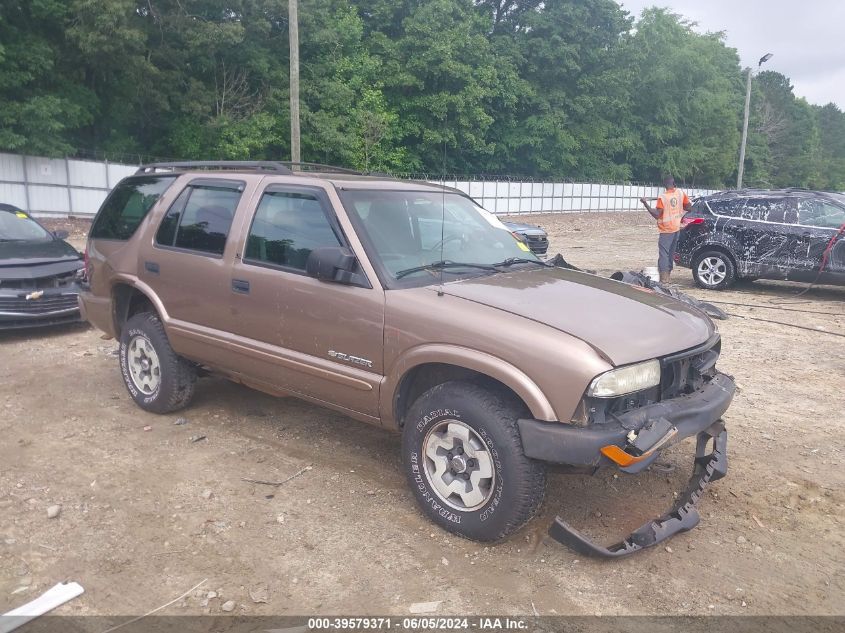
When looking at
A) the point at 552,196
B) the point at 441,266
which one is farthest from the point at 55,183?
the point at 552,196

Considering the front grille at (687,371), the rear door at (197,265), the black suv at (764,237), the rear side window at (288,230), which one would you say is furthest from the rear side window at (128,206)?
the black suv at (764,237)

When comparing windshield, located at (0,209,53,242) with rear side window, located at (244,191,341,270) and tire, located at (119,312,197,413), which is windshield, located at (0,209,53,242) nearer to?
tire, located at (119,312,197,413)

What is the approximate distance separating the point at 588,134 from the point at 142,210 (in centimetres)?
4688

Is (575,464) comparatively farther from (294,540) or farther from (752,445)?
(752,445)

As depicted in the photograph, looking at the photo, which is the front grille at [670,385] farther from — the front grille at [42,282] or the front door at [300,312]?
the front grille at [42,282]

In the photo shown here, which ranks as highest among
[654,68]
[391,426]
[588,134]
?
[654,68]

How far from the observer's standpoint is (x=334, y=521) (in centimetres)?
385

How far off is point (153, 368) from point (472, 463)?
9.91 ft

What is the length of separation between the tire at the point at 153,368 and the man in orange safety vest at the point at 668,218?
8.72 m

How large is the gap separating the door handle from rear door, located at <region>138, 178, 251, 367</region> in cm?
8

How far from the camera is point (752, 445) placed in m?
A: 4.97

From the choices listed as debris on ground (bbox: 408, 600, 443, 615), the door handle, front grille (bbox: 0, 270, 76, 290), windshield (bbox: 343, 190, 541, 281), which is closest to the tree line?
front grille (bbox: 0, 270, 76, 290)

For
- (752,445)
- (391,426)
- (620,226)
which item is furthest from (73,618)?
(620,226)

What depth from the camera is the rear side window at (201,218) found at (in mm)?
4773
